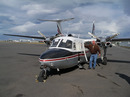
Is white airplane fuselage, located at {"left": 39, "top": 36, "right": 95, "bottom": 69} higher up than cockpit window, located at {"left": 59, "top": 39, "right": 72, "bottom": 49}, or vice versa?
cockpit window, located at {"left": 59, "top": 39, "right": 72, "bottom": 49}

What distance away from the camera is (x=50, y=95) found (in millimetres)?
4719

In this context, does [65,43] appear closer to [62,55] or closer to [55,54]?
[62,55]

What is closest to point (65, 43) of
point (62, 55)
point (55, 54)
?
point (62, 55)

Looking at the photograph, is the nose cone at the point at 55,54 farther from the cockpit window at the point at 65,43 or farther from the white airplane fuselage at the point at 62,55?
the cockpit window at the point at 65,43

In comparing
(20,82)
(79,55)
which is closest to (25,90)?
(20,82)

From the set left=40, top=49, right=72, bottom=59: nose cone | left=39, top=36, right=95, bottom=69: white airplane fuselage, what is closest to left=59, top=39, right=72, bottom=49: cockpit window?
left=39, top=36, right=95, bottom=69: white airplane fuselage

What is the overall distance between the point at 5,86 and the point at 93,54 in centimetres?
667

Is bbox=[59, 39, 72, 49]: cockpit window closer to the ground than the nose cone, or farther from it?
farther from it

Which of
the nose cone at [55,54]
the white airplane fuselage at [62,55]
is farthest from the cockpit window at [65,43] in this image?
the nose cone at [55,54]

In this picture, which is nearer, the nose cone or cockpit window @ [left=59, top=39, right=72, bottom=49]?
the nose cone

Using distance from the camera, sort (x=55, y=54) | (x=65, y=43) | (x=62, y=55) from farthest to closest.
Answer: (x=65, y=43) → (x=62, y=55) → (x=55, y=54)

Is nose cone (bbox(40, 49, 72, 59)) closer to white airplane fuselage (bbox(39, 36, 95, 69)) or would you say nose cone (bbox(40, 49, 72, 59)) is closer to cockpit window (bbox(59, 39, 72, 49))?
white airplane fuselage (bbox(39, 36, 95, 69))

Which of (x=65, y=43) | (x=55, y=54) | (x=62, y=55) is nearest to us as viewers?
(x=55, y=54)

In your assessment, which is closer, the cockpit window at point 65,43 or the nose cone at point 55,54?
the nose cone at point 55,54
